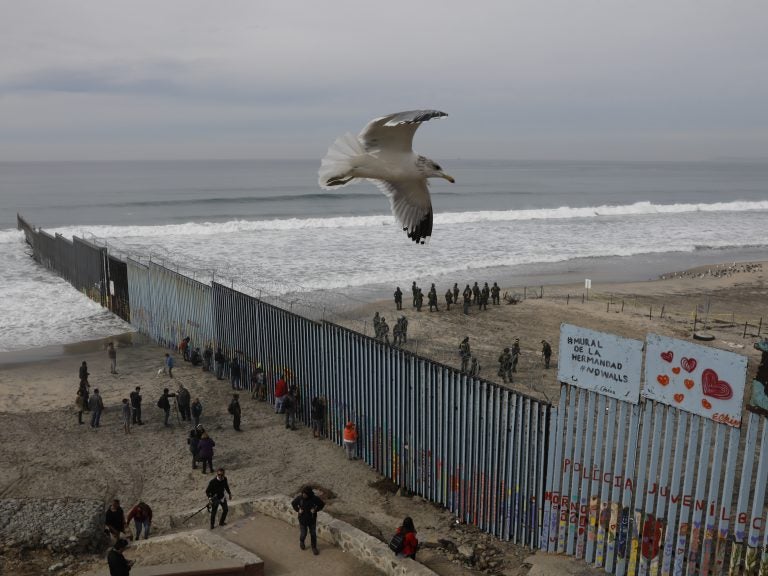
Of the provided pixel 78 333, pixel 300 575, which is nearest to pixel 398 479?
pixel 300 575

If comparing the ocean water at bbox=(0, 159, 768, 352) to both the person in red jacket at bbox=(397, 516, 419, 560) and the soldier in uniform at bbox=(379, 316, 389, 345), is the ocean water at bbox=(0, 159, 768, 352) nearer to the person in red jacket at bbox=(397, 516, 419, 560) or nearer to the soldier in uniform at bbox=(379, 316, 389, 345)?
the soldier in uniform at bbox=(379, 316, 389, 345)

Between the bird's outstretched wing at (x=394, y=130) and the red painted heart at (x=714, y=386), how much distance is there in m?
4.25

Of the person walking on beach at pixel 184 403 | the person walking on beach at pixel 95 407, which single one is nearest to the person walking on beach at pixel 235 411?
the person walking on beach at pixel 184 403

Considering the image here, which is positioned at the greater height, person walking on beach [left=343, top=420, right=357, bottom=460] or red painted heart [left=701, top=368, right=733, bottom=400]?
red painted heart [left=701, top=368, right=733, bottom=400]

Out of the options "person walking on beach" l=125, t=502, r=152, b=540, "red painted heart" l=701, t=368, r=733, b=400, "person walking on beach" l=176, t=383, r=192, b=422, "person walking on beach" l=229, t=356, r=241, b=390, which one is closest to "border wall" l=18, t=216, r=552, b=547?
"person walking on beach" l=229, t=356, r=241, b=390

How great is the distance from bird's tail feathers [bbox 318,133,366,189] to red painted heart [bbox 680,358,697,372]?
4450 millimetres

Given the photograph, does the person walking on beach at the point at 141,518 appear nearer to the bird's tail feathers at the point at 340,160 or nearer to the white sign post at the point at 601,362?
the bird's tail feathers at the point at 340,160

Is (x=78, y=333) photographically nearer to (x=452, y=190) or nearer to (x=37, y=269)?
(x=37, y=269)

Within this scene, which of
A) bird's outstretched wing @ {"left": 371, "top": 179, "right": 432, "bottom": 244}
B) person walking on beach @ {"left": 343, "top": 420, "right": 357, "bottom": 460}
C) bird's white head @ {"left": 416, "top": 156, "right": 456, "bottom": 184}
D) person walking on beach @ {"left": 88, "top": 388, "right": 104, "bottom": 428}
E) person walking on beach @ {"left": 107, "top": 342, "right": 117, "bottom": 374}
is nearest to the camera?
bird's white head @ {"left": 416, "top": 156, "right": 456, "bottom": 184}

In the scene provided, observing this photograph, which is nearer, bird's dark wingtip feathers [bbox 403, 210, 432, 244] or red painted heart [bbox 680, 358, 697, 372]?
red painted heart [bbox 680, 358, 697, 372]

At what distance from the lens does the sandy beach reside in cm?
1296

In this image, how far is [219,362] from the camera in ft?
64.8

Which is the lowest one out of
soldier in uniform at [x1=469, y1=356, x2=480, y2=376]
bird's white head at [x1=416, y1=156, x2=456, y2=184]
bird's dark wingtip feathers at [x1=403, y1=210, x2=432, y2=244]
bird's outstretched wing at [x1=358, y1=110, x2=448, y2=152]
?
soldier in uniform at [x1=469, y1=356, x2=480, y2=376]

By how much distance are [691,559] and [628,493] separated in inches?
40.3
